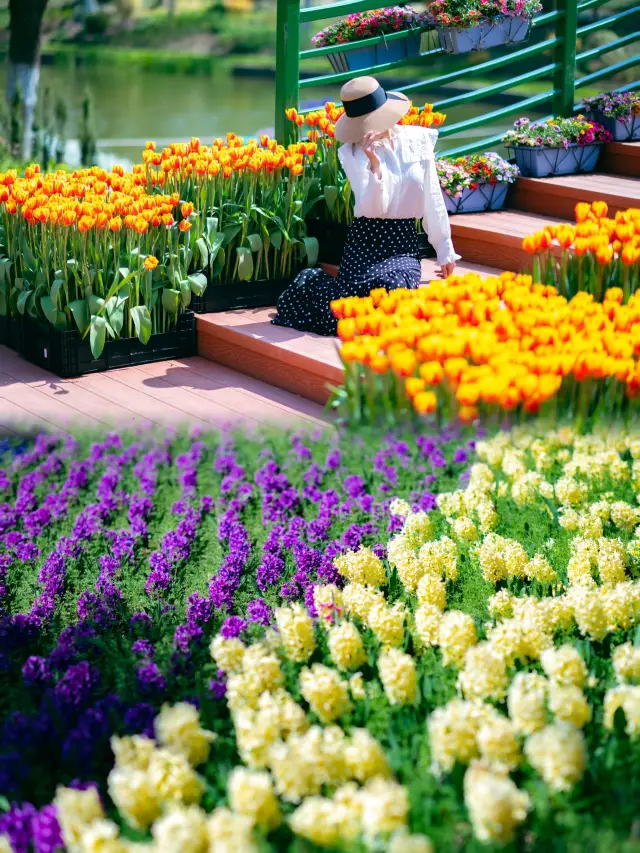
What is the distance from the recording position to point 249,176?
17.3 ft

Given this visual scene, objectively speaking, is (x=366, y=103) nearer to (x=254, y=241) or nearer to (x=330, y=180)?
(x=254, y=241)

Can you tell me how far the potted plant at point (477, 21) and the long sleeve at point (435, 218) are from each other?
1842 mm

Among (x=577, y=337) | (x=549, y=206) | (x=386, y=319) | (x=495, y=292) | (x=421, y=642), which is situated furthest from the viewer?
(x=549, y=206)

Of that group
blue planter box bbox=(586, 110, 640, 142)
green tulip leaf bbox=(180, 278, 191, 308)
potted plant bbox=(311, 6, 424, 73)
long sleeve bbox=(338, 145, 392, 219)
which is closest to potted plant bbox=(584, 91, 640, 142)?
blue planter box bbox=(586, 110, 640, 142)

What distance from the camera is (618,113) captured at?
21.2 feet

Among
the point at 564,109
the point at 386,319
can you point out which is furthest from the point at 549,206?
the point at 386,319

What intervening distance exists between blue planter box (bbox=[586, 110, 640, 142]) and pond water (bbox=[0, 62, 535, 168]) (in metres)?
13.7

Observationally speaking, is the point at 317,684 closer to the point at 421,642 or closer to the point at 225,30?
the point at 421,642

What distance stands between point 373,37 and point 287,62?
0.67 metres

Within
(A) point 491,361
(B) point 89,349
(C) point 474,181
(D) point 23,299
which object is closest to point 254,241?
(B) point 89,349

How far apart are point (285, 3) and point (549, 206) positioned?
1758 mm

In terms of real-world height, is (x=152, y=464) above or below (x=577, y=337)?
below

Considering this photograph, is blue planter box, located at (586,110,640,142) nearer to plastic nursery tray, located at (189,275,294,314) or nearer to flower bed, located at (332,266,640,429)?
plastic nursery tray, located at (189,275,294,314)

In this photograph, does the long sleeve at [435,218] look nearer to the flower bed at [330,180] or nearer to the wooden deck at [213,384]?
the wooden deck at [213,384]
